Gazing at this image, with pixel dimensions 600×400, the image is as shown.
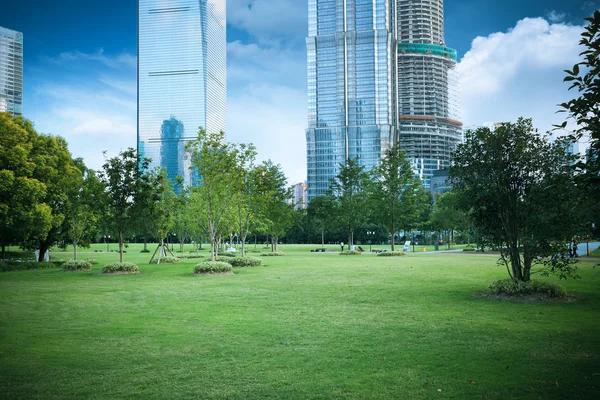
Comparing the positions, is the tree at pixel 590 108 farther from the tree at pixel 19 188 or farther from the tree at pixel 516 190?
the tree at pixel 19 188

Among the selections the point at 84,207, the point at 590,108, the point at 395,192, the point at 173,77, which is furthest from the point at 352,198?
the point at 173,77

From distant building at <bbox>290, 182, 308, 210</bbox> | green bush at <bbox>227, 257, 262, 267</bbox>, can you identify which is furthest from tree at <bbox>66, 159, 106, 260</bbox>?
distant building at <bbox>290, 182, 308, 210</bbox>

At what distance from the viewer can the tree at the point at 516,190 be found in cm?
1259

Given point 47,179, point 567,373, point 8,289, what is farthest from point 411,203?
point 567,373

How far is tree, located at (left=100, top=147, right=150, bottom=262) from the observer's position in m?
24.6

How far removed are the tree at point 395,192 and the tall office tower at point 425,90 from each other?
383ft

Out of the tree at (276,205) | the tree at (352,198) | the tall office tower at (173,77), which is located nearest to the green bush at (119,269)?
the tree at (276,205)

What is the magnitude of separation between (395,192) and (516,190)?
1115 inches

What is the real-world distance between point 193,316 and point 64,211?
2383 cm

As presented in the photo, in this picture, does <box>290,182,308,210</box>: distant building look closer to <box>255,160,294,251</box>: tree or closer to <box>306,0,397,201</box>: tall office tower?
<box>255,160,294,251</box>: tree

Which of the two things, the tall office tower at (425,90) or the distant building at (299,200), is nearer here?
the distant building at (299,200)

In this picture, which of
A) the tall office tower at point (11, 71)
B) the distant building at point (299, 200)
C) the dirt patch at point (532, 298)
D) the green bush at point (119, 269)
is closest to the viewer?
the dirt patch at point (532, 298)

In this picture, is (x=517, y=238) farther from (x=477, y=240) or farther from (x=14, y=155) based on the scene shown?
(x=14, y=155)

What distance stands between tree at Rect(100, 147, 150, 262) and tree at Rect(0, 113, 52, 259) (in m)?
5.29
